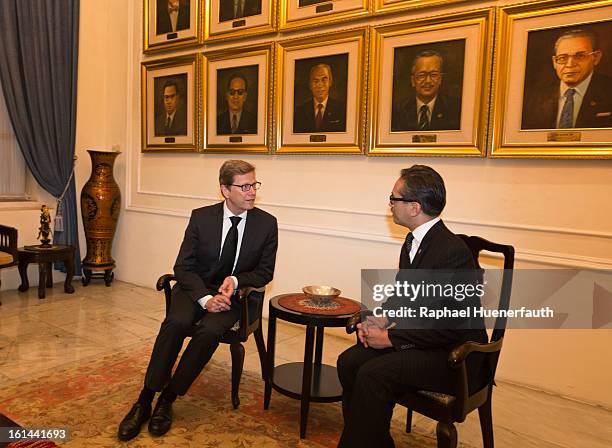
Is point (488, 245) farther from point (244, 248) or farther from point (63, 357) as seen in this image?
point (63, 357)

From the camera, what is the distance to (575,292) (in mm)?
3953

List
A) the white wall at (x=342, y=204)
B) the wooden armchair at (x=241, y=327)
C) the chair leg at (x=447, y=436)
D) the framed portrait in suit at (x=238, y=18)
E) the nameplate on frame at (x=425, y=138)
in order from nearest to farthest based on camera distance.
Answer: the chair leg at (x=447, y=436), the wooden armchair at (x=241, y=327), the white wall at (x=342, y=204), the nameplate on frame at (x=425, y=138), the framed portrait in suit at (x=238, y=18)

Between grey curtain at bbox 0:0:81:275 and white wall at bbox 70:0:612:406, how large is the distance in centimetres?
30

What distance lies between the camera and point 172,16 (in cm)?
648

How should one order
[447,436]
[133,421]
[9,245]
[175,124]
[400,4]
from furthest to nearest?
[175,124], [9,245], [400,4], [133,421], [447,436]

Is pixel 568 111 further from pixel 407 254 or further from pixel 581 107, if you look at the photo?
pixel 407 254

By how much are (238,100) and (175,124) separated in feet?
3.72

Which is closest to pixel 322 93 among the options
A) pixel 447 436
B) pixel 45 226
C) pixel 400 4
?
pixel 400 4

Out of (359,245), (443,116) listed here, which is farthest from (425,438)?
(443,116)

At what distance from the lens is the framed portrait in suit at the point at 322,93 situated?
4969 millimetres

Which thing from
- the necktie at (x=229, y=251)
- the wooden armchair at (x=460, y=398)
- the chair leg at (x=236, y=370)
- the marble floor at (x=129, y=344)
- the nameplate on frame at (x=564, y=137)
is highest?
the nameplate on frame at (x=564, y=137)

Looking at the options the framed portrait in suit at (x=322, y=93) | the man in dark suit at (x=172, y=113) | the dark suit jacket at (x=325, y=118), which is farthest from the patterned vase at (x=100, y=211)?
the dark suit jacket at (x=325, y=118)

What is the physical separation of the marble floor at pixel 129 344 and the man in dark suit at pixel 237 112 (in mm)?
2201

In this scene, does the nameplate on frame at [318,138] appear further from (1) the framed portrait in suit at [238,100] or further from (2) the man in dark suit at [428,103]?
(2) the man in dark suit at [428,103]
